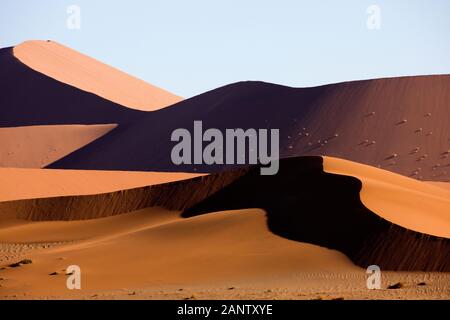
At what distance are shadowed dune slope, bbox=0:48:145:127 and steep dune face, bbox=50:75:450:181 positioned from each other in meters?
10.5

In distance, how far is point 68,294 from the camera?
15312mm

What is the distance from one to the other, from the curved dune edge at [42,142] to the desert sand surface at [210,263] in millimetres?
50544

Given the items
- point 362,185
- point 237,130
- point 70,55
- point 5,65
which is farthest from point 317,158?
point 70,55

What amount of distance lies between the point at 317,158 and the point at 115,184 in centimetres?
1842

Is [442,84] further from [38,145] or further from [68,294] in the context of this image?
[68,294]

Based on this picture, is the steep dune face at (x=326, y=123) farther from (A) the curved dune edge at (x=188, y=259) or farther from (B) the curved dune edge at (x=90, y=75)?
(A) the curved dune edge at (x=188, y=259)

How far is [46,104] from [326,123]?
129 feet

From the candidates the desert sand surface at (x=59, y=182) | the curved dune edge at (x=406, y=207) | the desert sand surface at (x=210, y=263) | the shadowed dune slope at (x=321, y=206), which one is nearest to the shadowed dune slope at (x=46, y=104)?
the desert sand surface at (x=59, y=182)

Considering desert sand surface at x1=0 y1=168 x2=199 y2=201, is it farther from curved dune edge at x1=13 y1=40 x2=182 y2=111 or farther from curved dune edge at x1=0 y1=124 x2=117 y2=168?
curved dune edge at x1=13 y1=40 x2=182 y2=111

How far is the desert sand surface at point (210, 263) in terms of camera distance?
15.2m

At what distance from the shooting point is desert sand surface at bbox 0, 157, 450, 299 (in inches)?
598

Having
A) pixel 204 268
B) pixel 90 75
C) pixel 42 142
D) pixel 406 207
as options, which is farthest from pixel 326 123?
pixel 90 75

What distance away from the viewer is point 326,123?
6844 centimetres

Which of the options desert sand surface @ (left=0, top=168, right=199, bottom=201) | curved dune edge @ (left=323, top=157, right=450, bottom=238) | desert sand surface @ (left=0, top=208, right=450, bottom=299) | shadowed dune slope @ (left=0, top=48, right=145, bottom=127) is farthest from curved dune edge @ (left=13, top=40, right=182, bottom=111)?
desert sand surface @ (left=0, top=208, right=450, bottom=299)
